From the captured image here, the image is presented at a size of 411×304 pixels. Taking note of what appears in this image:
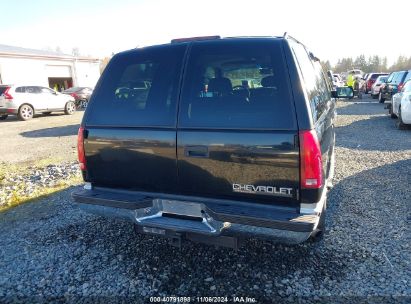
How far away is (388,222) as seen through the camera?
3613 mm

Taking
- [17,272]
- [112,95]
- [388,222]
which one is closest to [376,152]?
[388,222]

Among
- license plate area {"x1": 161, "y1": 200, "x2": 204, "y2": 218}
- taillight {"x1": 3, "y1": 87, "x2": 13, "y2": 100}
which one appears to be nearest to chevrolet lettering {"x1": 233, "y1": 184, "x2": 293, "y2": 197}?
license plate area {"x1": 161, "y1": 200, "x2": 204, "y2": 218}

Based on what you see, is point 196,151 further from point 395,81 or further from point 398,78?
point 395,81

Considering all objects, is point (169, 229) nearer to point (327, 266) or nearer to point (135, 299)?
point (135, 299)

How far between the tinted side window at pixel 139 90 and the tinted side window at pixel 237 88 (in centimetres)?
16

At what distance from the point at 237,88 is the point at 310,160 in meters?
0.88

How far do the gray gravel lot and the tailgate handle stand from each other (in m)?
5.71

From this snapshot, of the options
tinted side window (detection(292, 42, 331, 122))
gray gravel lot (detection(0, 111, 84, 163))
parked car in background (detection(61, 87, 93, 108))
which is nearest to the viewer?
tinted side window (detection(292, 42, 331, 122))

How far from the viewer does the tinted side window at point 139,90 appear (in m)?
2.70

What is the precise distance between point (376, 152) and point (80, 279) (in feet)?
21.4

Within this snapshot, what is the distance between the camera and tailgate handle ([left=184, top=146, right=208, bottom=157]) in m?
2.50

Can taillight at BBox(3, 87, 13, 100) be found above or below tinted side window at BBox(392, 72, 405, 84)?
above

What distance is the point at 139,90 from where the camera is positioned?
2945 millimetres

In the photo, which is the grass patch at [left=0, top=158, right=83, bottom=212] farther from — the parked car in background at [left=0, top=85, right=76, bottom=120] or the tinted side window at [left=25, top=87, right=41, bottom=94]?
the tinted side window at [left=25, top=87, right=41, bottom=94]
